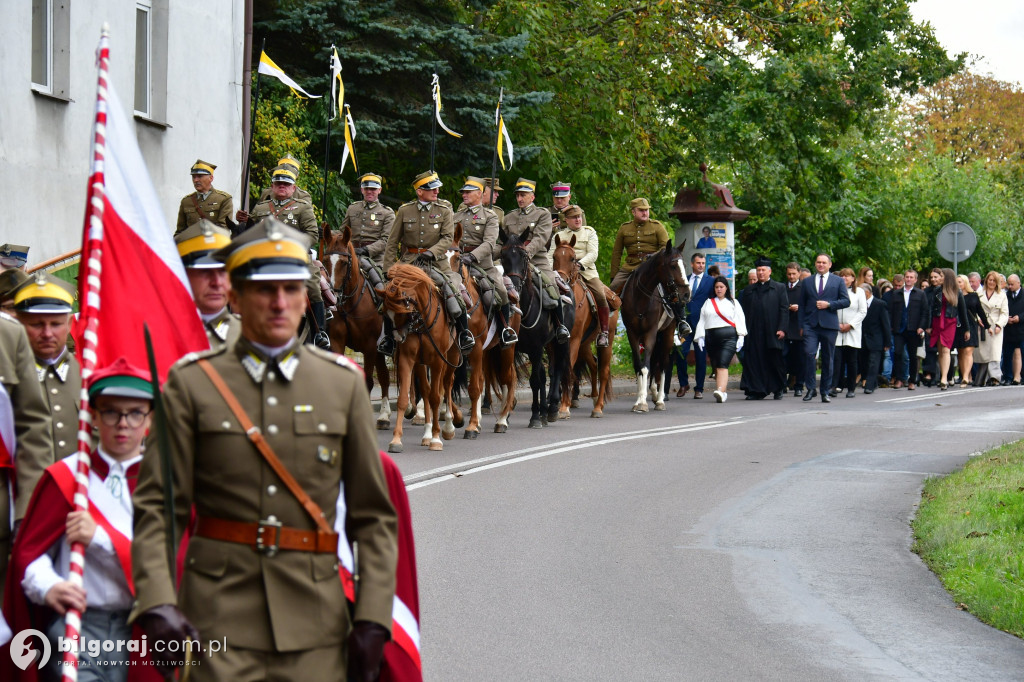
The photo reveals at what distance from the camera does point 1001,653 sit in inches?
296

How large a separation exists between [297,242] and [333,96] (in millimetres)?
16666

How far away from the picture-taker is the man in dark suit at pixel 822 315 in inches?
985

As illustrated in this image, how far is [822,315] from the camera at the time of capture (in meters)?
25.1

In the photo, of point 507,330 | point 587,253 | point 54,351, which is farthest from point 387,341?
point 54,351

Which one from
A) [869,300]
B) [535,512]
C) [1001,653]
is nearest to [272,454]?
[1001,653]

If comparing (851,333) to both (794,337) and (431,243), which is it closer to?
(794,337)

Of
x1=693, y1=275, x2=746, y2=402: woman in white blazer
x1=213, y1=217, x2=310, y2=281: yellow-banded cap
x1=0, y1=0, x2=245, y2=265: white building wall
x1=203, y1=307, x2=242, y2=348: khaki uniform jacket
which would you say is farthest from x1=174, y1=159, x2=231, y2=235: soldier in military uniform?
x1=213, y1=217, x2=310, y2=281: yellow-banded cap

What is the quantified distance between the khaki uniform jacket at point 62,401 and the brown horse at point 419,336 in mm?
8520

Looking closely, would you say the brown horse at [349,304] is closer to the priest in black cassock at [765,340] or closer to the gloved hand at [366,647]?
the priest in black cassock at [765,340]

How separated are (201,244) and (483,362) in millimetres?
12761

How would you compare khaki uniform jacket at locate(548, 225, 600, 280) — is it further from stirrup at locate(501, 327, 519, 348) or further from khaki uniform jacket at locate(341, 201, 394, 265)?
stirrup at locate(501, 327, 519, 348)

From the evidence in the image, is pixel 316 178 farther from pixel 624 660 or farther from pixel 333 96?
pixel 624 660

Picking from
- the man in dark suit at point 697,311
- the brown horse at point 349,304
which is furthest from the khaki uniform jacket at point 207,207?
the man in dark suit at point 697,311

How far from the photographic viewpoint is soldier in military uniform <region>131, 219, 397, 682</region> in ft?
12.8
